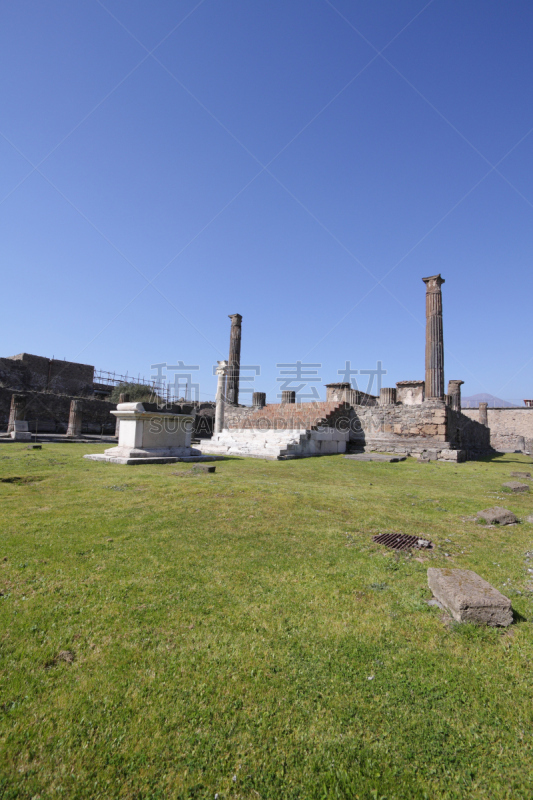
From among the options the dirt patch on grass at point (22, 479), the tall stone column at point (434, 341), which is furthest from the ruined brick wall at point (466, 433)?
the dirt patch on grass at point (22, 479)

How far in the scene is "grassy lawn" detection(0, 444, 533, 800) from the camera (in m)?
1.44

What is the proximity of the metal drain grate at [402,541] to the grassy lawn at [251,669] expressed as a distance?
15 cm

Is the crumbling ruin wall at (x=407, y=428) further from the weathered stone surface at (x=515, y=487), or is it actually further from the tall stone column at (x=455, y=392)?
the weathered stone surface at (x=515, y=487)

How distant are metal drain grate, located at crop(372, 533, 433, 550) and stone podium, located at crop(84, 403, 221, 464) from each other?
23.2ft

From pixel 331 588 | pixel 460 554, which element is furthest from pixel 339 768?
pixel 460 554

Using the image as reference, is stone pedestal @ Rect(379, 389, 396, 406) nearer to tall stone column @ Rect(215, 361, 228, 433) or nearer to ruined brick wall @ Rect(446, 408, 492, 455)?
ruined brick wall @ Rect(446, 408, 492, 455)

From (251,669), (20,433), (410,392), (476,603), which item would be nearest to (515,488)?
(476,603)

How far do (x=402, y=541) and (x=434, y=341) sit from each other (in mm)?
14685

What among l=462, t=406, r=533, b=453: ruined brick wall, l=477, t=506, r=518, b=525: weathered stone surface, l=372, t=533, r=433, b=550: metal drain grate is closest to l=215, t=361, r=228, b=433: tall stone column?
l=477, t=506, r=518, b=525: weathered stone surface

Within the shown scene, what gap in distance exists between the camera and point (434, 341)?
16625mm

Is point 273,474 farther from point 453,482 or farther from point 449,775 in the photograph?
point 449,775

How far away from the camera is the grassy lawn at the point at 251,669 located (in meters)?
1.44

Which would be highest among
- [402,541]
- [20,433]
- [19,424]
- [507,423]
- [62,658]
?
[507,423]

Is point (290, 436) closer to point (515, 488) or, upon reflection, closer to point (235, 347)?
point (515, 488)
